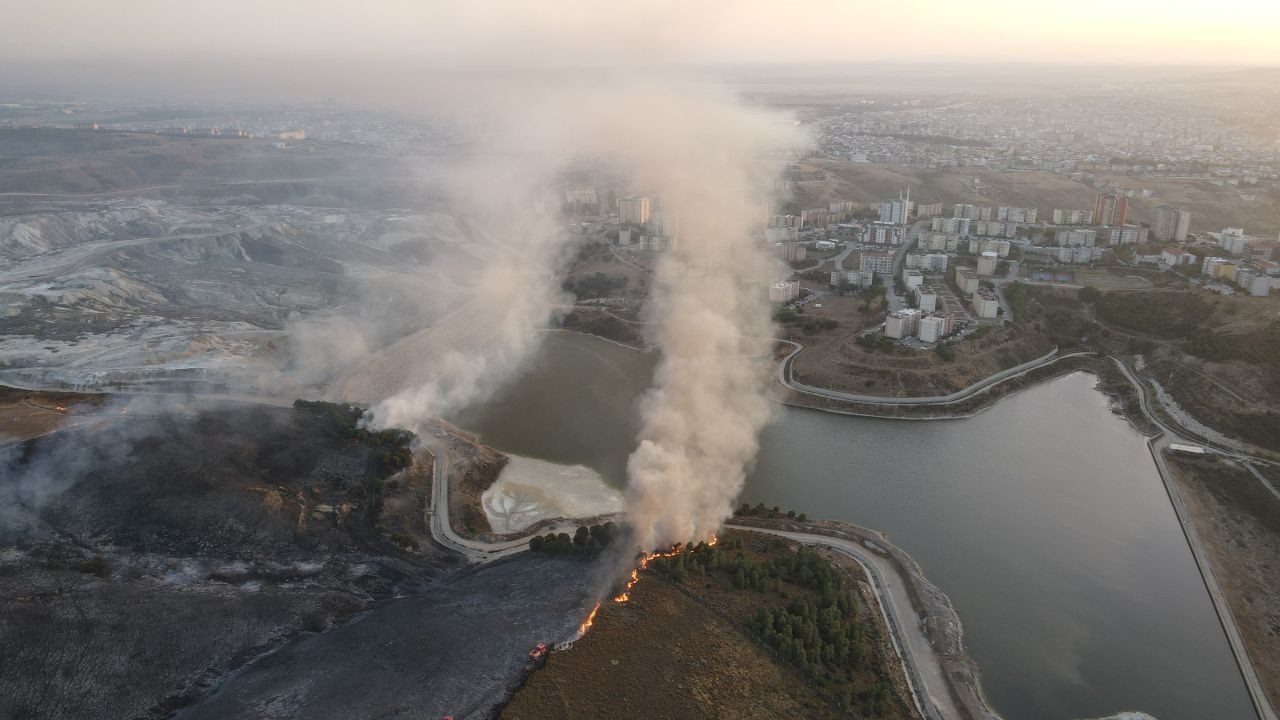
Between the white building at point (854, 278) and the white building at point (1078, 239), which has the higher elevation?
the white building at point (1078, 239)

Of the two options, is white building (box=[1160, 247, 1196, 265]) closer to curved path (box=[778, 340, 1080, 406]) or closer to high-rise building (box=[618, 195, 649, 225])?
curved path (box=[778, 340, 1080, 406])

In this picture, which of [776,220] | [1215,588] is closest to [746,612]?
[1215,588]

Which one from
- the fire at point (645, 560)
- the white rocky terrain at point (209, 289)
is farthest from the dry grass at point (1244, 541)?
the white rocky terrain at point (209, 289)

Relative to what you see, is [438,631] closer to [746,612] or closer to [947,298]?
[746,612]

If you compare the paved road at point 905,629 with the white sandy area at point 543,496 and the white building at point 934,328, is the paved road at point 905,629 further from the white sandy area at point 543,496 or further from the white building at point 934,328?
the white building at point 934,328

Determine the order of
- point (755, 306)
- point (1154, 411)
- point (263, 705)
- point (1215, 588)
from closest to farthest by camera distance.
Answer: point (263, 705) → point (1215, 588) → point (1154, 411) → point (755, 306)
